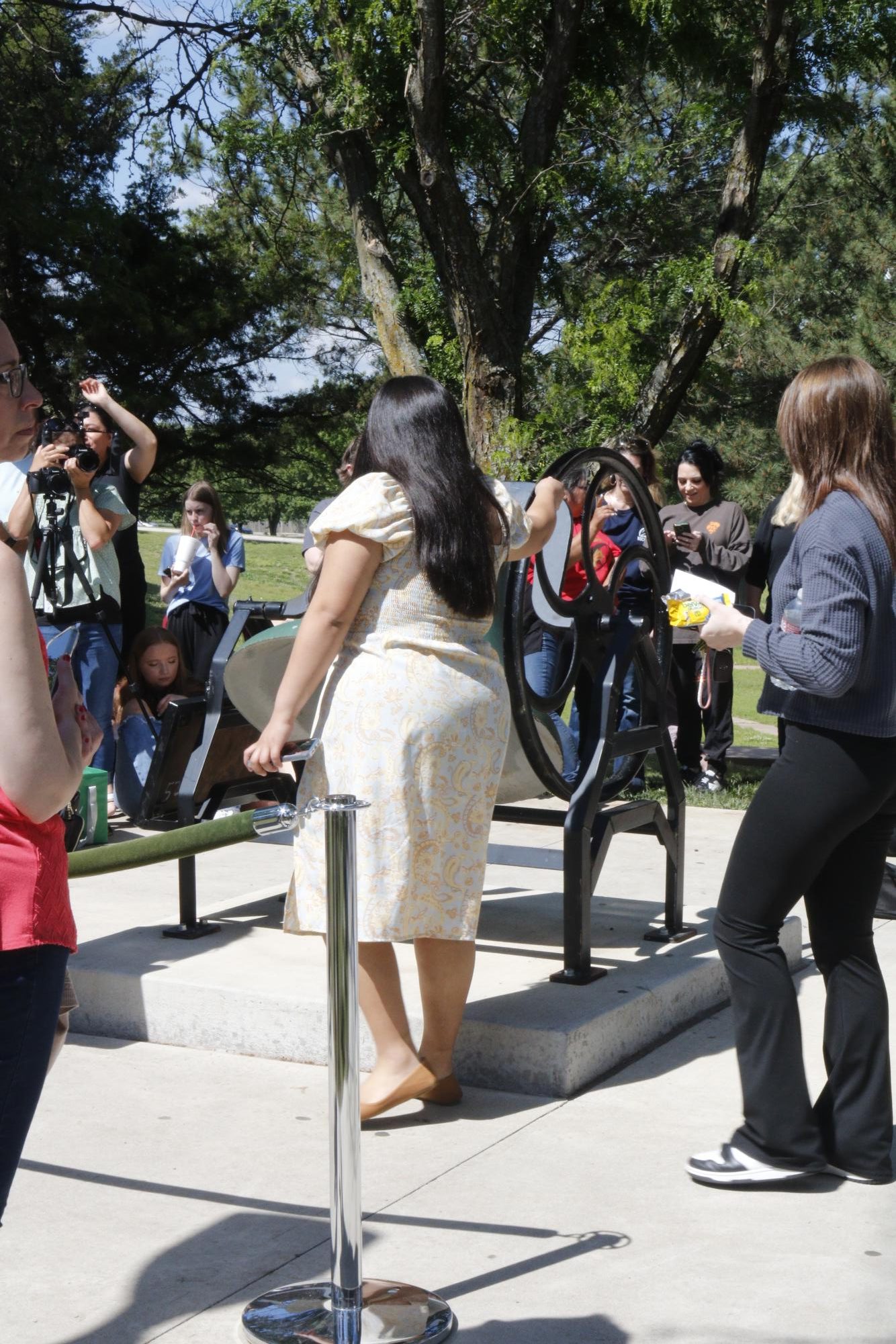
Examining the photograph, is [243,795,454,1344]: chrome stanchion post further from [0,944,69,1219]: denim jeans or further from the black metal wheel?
the black metal wheel

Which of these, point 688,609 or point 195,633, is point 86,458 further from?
point 688,609

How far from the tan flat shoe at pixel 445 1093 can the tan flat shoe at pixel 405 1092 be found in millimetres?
93

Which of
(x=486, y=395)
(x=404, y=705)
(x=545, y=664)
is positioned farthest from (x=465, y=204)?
(x=404, y=705)

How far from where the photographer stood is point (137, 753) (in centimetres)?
689

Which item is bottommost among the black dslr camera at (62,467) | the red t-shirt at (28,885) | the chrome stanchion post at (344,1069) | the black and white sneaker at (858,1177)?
the black and white sneaker at (858,1177)

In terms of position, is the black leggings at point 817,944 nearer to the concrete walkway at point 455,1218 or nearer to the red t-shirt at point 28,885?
the concrete walkway at point 455,1218

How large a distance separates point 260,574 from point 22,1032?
26640mm

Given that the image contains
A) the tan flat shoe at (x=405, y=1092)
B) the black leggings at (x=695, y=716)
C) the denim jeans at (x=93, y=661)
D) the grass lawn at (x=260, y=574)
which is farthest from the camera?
the grass lawn at (x=260, y=574)

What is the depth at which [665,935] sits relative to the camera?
4.65 metres

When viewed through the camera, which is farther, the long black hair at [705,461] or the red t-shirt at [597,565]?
the long black hair at [705,461]

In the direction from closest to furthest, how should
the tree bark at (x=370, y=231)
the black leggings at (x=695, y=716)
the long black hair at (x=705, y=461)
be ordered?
1. the long black hair at (x=705, y=461)
2. the black leggings at (x=695, y=716)
3. the tree bark at (x=370, y=231)

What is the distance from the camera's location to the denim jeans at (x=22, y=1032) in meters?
1.81

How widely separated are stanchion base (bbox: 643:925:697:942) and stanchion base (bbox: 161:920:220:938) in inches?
56.4

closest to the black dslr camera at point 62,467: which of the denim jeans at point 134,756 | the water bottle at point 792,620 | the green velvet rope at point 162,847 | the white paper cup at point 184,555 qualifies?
the denim jeans at point 134,756
